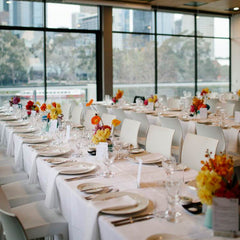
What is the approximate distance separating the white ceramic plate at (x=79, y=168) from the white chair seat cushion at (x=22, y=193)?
1.92 feet

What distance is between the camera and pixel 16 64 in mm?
10375

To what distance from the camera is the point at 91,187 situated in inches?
98.7

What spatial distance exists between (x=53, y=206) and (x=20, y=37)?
8314 millimetres

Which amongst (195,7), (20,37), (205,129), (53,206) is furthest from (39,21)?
(53,206)

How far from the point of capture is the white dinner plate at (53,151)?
3511 mm

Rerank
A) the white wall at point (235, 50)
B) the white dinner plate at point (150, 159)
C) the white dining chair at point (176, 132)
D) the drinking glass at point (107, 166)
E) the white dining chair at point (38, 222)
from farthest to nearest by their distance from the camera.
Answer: the white wall at point (235, 50) < the white dining chair at point (176, 132) < the white dinner plate at point (150, 159) < the drinking glass at point (107, 166) < the white dining chair at point (38, 222)

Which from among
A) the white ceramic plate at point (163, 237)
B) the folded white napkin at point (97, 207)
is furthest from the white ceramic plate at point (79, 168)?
the white ceramic plate at point (163, 237)

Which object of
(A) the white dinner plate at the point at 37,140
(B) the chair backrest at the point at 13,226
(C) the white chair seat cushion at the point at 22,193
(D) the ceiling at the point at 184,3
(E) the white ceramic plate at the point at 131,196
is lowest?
(C) the white chair seat cushion at the point at 22,193

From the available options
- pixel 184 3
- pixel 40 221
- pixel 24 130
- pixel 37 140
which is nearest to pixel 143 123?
pixel 24 130

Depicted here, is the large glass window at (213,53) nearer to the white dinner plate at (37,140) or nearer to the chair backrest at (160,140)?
the chair backrest at (160,140)

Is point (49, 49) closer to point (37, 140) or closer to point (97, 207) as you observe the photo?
point (37, 140)

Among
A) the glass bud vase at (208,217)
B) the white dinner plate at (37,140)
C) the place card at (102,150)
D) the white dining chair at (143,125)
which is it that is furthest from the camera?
the white dining chair at (143,125)

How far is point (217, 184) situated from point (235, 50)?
12.7 metres

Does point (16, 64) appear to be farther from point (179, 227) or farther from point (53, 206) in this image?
point (179, 227)
